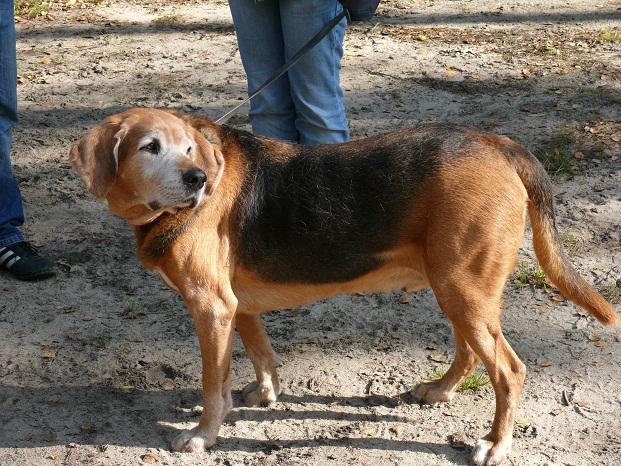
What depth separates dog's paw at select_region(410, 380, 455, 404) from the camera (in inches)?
173

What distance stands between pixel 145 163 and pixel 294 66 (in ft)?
5.79

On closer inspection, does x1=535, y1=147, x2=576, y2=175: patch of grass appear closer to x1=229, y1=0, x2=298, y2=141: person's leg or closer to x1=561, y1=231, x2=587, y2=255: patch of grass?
x1=561, y1=231, x2=587, y2=255: patch of grass

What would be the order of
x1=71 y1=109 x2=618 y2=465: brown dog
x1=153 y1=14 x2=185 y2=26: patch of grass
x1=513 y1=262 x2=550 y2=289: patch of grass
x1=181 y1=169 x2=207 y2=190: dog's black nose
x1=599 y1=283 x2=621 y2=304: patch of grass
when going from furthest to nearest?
x1=153 y1=14 x2=185 y2=26: patch of grass → x1=513 y1=262 x2=550 y2=289: patch of grass → x1=599 y1=283 x2=621 y2=304: patch of grass → x1=71 y1=109 x2=618 y2=465: brown dog → x1=181 y1=169 x2=207 y2=190: dog's black nose

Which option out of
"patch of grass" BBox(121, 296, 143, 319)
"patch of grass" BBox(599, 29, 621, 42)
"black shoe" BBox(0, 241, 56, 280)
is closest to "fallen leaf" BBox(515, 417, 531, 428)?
"patch of grass" BBox(121, 296, 143, 319)

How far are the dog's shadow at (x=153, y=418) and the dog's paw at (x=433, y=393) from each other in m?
0.07

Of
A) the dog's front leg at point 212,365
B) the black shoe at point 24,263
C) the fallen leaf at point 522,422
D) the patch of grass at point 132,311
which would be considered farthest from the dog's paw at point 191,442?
the black shoe at point 24,263

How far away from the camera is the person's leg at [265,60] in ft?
16.6

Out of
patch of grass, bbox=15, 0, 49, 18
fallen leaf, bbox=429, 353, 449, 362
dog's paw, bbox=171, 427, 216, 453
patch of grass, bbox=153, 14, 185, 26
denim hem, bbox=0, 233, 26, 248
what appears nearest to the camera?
dog's paw, bbox=171, 427, 216, 453

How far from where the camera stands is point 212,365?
3.99 m

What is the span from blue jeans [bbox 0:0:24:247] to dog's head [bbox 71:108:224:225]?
2.34 meters

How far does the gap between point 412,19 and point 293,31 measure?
661 cm

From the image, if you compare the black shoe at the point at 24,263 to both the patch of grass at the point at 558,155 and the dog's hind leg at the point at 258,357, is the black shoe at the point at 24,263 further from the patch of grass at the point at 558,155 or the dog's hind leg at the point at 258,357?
the patch of grass at the point at 558,155

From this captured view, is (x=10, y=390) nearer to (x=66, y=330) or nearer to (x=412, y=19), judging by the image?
(x=66, y=330)

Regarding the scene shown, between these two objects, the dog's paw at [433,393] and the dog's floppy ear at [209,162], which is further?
the dog's paw at [433,393]
